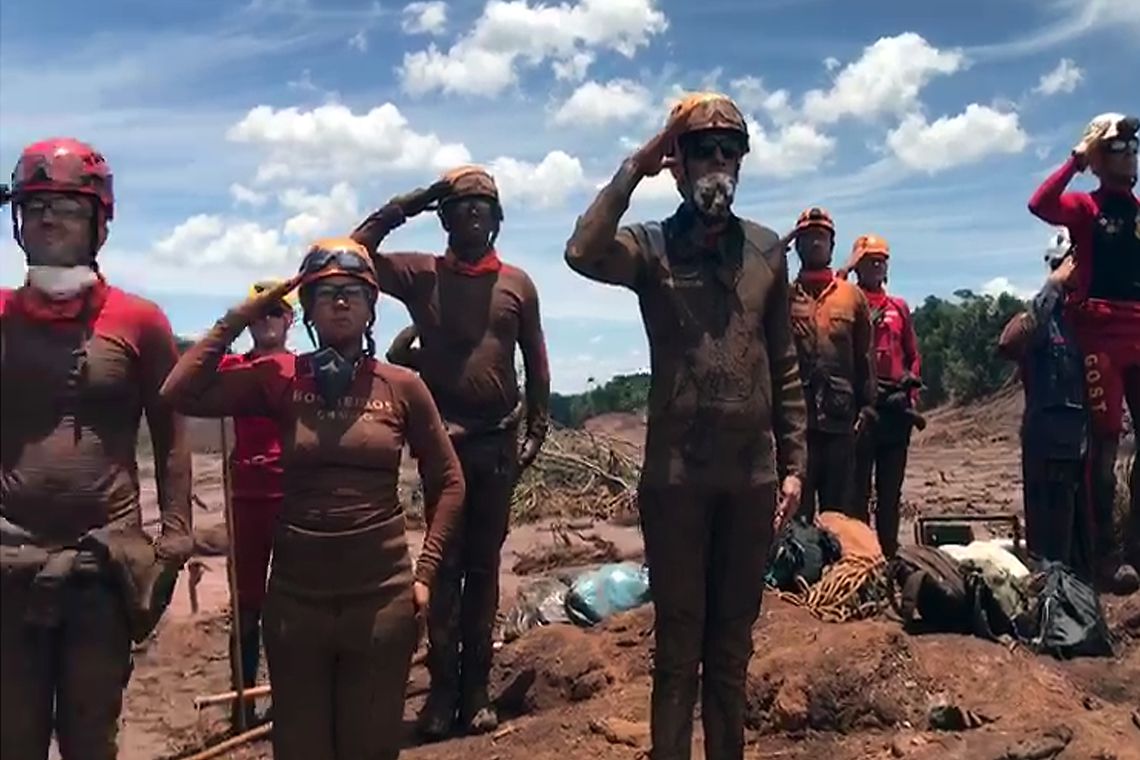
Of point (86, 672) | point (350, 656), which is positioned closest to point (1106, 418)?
point (350, 656)

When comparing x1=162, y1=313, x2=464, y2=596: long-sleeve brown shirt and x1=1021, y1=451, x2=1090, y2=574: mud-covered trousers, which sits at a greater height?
x1=162, y1=313, x2=464, y2=596: long-sleeve brown shirt

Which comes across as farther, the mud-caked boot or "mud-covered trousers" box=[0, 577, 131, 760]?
the mud-caked boot

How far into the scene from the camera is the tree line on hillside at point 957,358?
2853cm

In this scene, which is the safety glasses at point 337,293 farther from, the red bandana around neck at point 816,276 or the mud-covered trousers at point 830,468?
the red bandana around neck at point 816,276

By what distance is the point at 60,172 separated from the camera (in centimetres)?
354

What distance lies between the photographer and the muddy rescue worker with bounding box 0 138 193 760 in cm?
347

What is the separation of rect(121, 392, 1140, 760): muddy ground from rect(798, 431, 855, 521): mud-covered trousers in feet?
4.23

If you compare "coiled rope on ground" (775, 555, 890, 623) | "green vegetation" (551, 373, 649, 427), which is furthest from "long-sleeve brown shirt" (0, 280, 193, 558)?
"green vegetation" (551, 373, 649, 427)

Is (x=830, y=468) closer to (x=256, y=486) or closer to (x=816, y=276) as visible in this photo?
(x=816, y=276)

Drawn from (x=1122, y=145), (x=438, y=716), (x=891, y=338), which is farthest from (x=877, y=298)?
(x=438, y=716)

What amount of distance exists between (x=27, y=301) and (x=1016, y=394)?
2542cm

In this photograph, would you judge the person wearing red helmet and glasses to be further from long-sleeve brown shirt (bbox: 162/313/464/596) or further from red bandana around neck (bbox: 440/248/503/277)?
long-sleeve brown shirt (bbox: 162/313/464/596)

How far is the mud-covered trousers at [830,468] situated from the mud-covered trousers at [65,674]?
4721 mm

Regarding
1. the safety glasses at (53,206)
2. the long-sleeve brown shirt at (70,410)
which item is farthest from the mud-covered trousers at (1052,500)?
the safety glasses at (53,206)
